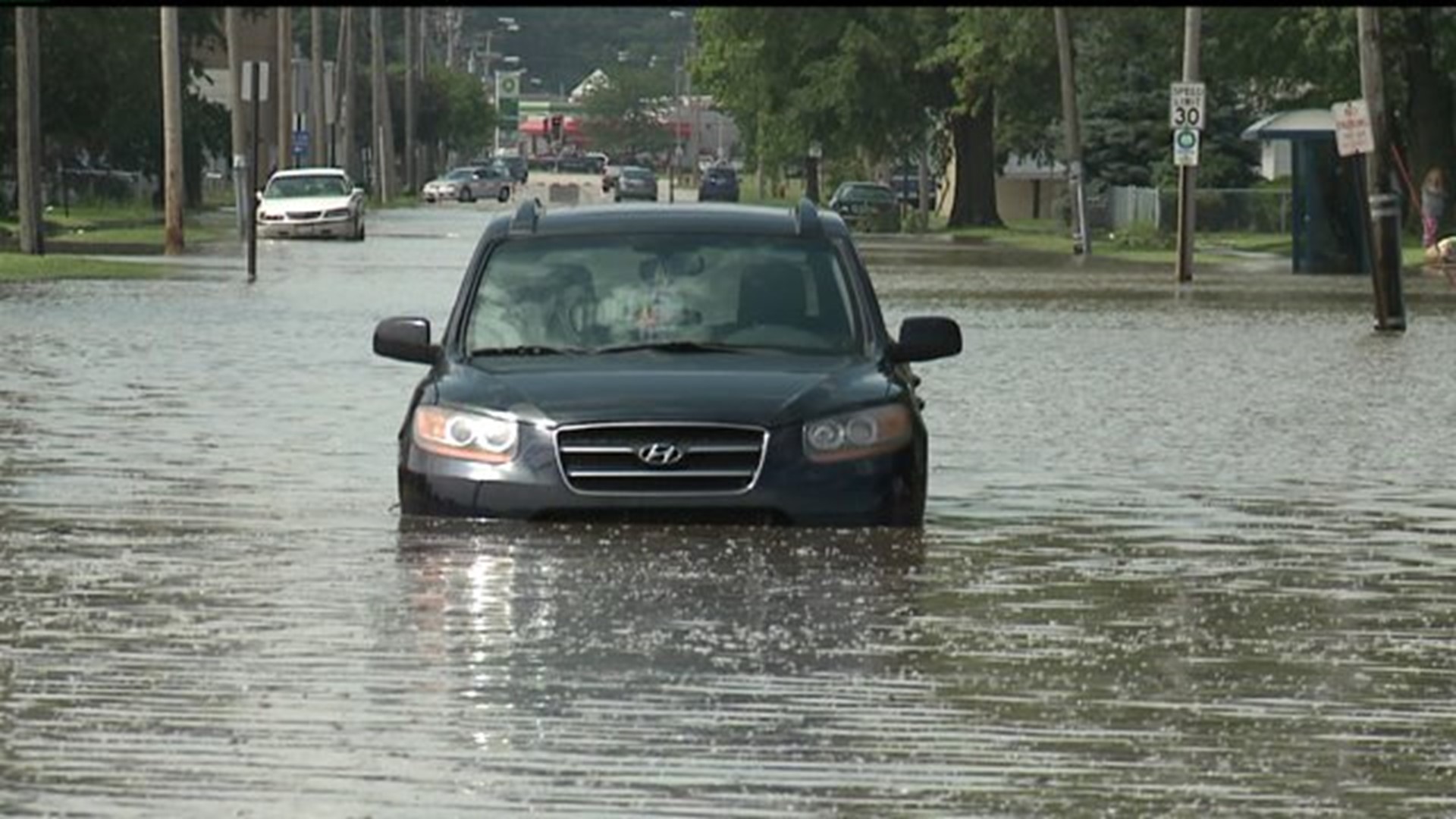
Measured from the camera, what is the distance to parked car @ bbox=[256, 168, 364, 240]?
7181cm

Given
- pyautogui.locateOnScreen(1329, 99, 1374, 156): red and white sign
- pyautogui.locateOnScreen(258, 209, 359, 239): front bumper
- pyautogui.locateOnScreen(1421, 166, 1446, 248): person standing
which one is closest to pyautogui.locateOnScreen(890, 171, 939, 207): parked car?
pyautogui.locateOnScreen(258, 209, 359, 239): front bumper

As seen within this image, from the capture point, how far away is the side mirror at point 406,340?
16.2 m

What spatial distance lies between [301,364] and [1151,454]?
9.93 m

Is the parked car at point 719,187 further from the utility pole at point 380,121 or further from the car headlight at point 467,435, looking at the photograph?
the car headlight at point 467,435

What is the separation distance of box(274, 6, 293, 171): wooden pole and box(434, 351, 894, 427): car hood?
77.6 meters

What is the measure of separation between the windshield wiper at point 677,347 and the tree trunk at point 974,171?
266 ft

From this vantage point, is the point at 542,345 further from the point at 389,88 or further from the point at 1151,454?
the point at 389,88

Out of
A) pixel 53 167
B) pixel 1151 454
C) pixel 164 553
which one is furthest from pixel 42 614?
pixel 53 167

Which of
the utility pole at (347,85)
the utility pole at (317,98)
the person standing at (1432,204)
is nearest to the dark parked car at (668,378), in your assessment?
the person standing at (1432,204)

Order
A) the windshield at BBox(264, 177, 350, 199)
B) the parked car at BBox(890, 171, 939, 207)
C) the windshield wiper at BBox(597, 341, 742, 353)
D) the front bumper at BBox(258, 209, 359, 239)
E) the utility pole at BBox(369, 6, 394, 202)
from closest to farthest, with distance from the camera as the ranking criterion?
1. the windshield wiper at BBox(597, 341, 742, 353)
2. the front bumper at BBox(258, 209, 359, 239)
3. the windshield at BBox(264, 177, 350, 199)
4. the parked car at BBox(890, 171, 939, 207)
5. the utility pole at BBox(369, 6, 394, 202)

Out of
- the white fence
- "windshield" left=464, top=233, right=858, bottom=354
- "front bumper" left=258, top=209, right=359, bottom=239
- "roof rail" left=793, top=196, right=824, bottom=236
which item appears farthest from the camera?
the white fence

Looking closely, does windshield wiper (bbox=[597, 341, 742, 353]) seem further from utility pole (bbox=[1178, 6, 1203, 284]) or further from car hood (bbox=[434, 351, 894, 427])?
utility pole (bbox=[1178, 6, 1203, 284])

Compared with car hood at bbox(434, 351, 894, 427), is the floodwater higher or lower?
lower

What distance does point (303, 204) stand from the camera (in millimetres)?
71812
